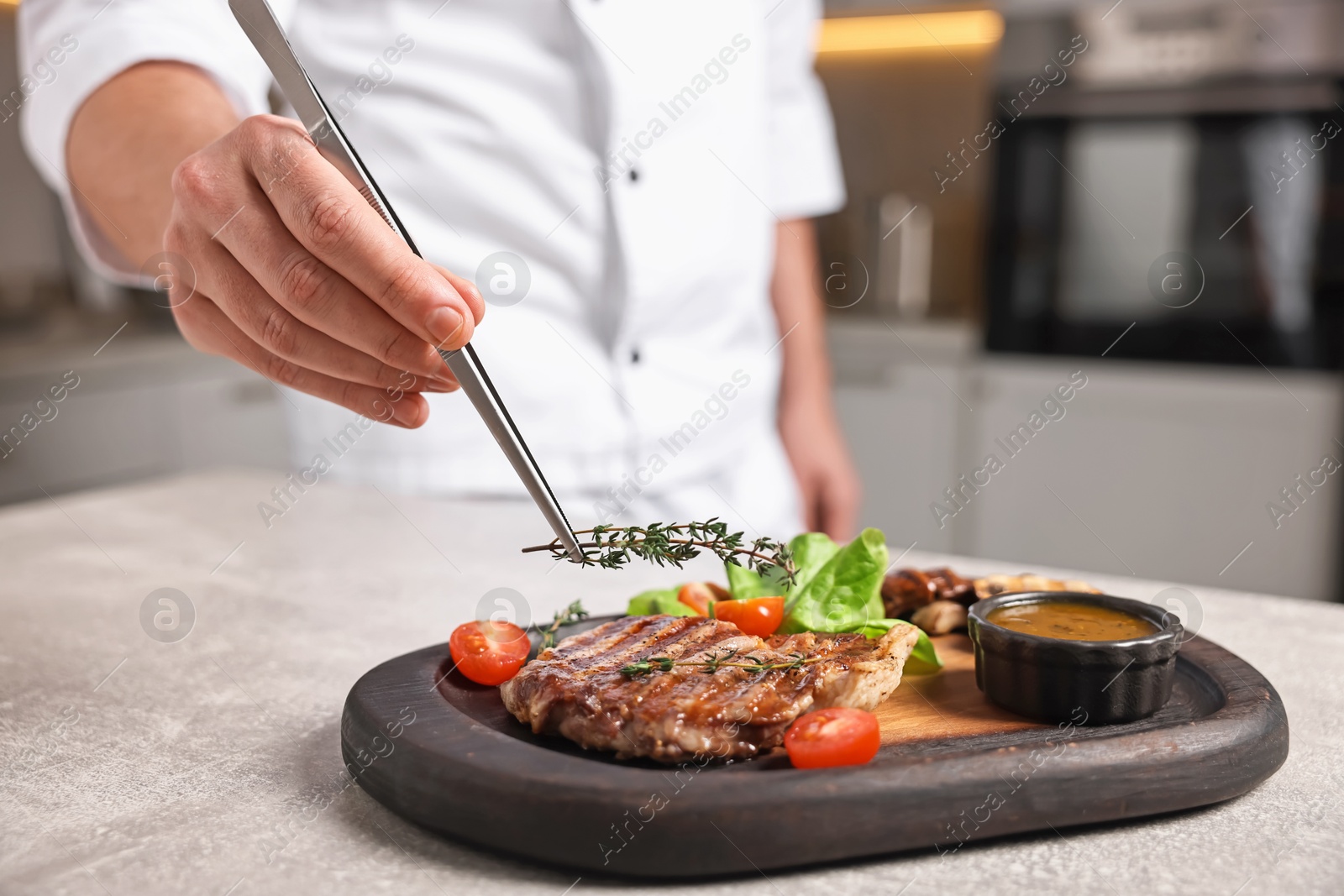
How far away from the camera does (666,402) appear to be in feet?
5.42

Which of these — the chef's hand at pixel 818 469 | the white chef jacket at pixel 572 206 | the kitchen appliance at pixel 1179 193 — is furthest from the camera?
the kitchen appliance at pixel 1179 193

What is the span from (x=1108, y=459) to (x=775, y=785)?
254cm

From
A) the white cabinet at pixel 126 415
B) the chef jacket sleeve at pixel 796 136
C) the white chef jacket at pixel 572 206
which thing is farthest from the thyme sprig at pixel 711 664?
the white cabinet at pixel 126 415

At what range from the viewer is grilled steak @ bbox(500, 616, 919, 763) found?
763 mm


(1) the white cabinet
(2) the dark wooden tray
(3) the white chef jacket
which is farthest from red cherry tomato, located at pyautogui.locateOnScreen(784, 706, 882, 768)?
(1) the white cabinet

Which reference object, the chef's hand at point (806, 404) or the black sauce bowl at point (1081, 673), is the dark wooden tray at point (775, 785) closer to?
the black sauce bowl at point (1081, 673)

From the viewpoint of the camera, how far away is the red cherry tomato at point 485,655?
0.90m

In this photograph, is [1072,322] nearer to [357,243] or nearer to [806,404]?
[806,404]

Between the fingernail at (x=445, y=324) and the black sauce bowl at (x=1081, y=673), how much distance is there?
0.48 metres

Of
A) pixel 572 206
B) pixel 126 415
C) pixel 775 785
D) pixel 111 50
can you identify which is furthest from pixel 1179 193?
pixel 126 415

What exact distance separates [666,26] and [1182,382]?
6.14 ft

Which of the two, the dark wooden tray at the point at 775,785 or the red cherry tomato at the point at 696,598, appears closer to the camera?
the dark wooden tray at the point at 775,785

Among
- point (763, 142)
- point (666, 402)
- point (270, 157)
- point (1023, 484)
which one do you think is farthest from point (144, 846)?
point (1023, 484)

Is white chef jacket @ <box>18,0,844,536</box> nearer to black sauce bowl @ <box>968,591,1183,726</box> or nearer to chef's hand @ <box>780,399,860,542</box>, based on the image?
chef's hand @ <box>780,399,860,542</box>
